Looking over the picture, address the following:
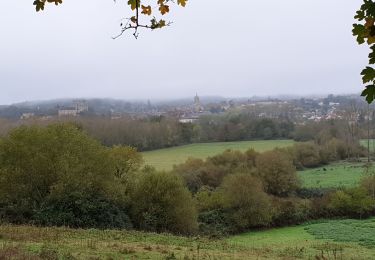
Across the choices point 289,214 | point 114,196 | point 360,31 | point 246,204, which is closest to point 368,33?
point 360,31

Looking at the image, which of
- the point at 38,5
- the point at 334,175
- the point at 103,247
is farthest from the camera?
the point at 334,175

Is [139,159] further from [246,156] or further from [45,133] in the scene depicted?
[246,156]

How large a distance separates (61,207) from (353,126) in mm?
82872

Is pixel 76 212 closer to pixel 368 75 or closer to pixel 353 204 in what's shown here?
pixel 368 75

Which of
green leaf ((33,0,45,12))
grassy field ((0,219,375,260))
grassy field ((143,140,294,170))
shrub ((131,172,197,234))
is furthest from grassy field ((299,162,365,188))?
green leaf ((33,0,45,12))

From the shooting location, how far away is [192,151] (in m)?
90.2

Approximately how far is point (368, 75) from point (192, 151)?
87.2 meters

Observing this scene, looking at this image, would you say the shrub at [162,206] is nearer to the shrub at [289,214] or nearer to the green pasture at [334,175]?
the shrub at [289,214]

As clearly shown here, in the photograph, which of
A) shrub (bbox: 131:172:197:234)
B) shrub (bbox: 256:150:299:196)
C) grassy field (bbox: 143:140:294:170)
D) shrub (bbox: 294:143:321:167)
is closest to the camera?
shrub (bbox: 131:172:197:234)

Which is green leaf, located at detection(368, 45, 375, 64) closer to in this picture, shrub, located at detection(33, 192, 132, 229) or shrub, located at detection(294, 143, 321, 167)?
shrub, located at detection(33, 192, 132, 229)

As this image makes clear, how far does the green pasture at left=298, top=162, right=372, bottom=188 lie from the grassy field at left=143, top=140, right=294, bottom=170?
12.2 metres

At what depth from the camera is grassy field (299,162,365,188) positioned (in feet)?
208

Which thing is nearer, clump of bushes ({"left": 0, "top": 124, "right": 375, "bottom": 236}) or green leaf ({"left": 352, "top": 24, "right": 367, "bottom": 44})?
green leaf ({"left": 352, "top": 24, "right": 367, "bottom": 44})

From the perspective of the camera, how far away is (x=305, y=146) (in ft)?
269
